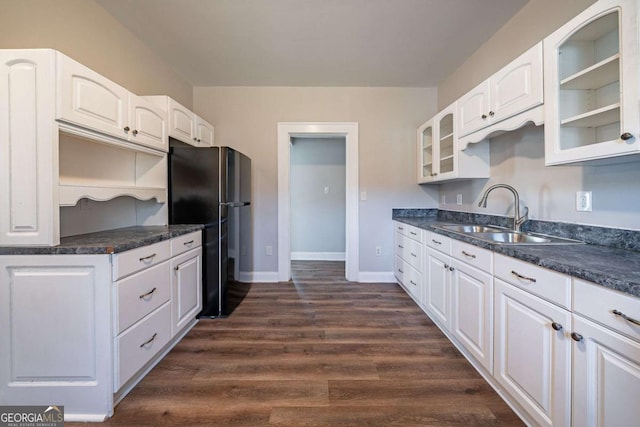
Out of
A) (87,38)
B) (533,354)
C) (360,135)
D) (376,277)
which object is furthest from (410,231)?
(87,38)

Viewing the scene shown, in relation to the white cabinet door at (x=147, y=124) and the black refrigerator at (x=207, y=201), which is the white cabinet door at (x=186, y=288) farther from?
the white cabinet door at (x=147, y=124)

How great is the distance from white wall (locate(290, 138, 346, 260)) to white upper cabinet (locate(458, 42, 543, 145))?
108 inches

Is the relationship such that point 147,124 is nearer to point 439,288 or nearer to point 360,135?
point 360,135

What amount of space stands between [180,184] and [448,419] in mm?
2469

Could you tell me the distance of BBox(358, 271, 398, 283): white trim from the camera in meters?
3.40

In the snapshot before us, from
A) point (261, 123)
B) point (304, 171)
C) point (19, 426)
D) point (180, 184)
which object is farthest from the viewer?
point (304, 171)

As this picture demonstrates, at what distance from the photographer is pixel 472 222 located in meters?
2.59

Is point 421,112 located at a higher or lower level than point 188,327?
higher

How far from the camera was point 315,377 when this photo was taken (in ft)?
5.26

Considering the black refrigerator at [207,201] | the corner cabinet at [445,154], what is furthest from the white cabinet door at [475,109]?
the black refrigerator at [207,201]

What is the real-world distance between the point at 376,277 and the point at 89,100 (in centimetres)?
314

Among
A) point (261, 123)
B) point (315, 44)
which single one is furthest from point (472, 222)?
point (261, 123)

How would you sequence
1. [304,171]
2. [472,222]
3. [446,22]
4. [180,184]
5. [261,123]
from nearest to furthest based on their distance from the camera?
1. [446,22]
2. [180,184]
3. [472,222]
4. [261,123]
5. [304,171]

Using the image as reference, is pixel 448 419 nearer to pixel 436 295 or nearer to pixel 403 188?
pixel 436 295
